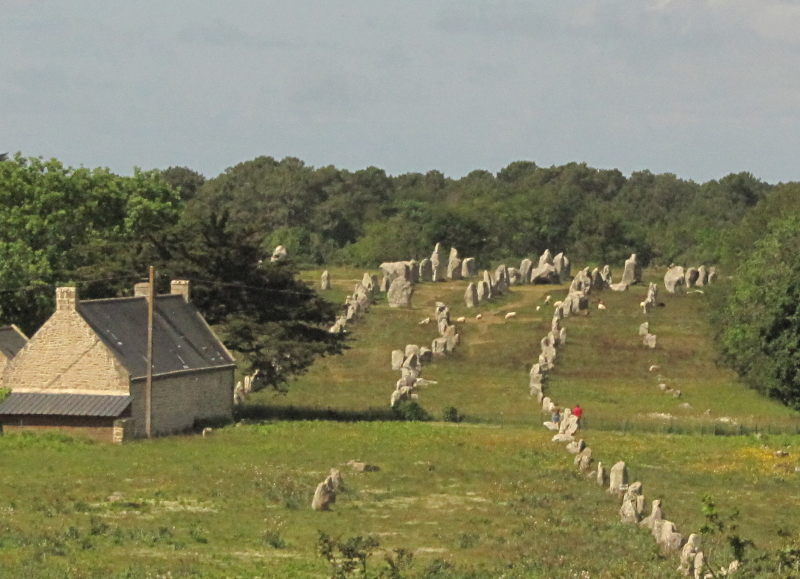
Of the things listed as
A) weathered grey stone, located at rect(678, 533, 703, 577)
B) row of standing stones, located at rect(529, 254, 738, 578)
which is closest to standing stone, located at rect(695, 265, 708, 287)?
row of standing stones, located at rect(529, 254, 738, 578)

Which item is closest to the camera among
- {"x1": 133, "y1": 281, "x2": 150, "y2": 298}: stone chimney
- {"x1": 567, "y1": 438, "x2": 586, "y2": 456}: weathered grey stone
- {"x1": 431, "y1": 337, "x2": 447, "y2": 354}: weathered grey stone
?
{"x1": 567, "y1": 438, "x2": 586, "y2": 456}: weathered grey stone

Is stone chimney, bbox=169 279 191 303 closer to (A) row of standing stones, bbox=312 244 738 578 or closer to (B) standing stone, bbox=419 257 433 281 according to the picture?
(A) row of standing stones, bbox=312 244 738 578

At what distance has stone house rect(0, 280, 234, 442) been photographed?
55.3 m

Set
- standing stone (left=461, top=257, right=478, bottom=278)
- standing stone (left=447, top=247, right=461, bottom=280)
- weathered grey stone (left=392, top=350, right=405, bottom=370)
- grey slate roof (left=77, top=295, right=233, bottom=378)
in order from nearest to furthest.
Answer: grey slate roof (left=77, top=295, right=233, bottom=378) < weathered grey stone (left=392, top=350, right=405, bottom=370) < standing stone (left=447, top=247, right=461, bottom=280) < standing stone (left=461, top=257, right=478, bottom=278)

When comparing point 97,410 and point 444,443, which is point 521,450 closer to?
point 444,443

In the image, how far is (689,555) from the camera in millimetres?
33469

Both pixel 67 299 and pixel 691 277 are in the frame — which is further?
pixel 691 277

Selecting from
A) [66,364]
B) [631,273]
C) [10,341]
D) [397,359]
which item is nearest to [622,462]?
[66,364]

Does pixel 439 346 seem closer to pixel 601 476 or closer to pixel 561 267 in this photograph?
pixel 561 267

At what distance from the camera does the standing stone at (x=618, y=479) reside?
45000 millimetres

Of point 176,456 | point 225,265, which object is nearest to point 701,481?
point 176,456

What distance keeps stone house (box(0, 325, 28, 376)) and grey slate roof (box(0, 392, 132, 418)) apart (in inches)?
124

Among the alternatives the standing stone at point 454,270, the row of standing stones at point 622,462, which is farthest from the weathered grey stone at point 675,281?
the standing stone at point 454,270

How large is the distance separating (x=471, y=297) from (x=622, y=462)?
52420 mm
